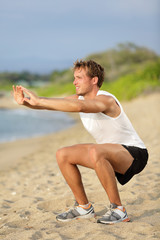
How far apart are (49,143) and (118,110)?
26.3 ft

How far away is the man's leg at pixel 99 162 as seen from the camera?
103 inches

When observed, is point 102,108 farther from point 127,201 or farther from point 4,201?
point 4,201

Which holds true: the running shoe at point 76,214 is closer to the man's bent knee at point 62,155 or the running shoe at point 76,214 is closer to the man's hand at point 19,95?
the man's bent knee at point 62,155

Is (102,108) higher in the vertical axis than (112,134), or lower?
higher

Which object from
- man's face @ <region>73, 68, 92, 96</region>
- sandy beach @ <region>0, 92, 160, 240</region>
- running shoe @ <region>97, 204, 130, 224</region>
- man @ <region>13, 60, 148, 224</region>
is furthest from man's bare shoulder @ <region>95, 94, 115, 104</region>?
sandy beach @ <region>0, 92, 160, 240</region>

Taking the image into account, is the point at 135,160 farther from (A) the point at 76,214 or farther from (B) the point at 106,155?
(A) the point at 76,214

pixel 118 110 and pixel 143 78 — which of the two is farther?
pixel 143 78

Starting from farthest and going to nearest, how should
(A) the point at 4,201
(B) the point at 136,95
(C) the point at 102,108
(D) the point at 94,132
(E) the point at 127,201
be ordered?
(B) the point at 136,95
(A) the point at 4,201
(E) the point at 127,201
(D) the point at 94,132
(C) the point at 102,108

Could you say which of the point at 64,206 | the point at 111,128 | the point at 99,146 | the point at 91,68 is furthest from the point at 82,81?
the point at 64,206

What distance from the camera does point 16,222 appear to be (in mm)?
2885

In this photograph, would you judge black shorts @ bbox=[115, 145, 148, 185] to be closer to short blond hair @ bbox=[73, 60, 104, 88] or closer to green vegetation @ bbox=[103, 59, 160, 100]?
short blond hair @ bbox=[73, 60, 104, 88]

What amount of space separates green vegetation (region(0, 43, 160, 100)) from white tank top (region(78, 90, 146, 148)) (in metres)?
17.6

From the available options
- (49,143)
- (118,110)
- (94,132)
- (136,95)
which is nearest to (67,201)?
(94,132)

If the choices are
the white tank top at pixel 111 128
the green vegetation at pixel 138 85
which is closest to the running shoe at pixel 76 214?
the white tank top at pixel 111 128
